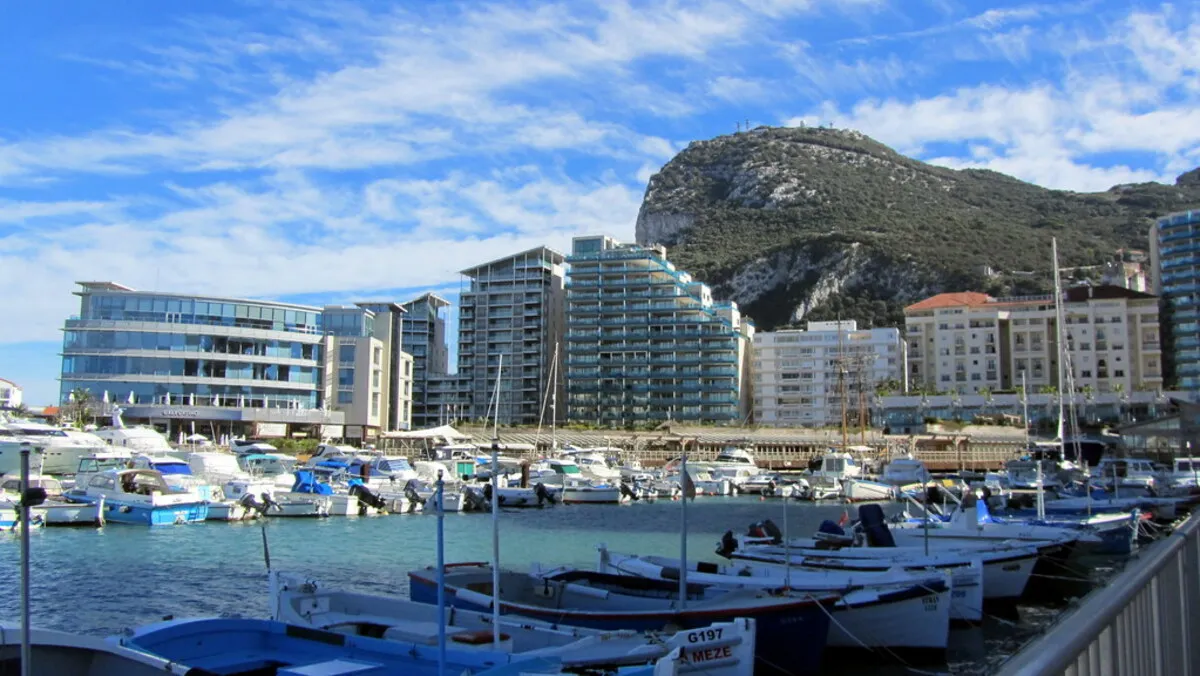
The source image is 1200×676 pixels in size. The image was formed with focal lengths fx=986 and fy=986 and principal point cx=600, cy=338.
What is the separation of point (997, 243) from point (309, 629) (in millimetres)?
204382

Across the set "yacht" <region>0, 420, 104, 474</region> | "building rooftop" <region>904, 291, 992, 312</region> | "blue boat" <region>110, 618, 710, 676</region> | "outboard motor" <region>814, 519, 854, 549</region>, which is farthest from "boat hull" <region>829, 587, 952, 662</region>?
"building rooftop" <region>904, 291, 992, 312</region>

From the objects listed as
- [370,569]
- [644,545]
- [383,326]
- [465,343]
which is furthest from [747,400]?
[370,569]

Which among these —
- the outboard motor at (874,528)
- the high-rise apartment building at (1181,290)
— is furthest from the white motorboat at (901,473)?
the high-rise apartment building at (1181,290)

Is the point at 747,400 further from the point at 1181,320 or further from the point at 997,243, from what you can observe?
the point at 997,243

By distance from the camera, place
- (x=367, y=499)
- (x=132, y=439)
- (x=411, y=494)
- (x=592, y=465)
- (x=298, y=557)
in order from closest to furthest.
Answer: (x=298, y=557)
(x=367, y=499)
(x=411, y=494)
(x=132, y=439)
(x=592, y=465)

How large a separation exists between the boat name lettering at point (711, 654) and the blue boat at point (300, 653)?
0.86ft

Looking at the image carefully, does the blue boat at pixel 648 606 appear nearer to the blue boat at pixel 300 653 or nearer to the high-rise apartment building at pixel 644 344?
the blue boat at pixel 300 653

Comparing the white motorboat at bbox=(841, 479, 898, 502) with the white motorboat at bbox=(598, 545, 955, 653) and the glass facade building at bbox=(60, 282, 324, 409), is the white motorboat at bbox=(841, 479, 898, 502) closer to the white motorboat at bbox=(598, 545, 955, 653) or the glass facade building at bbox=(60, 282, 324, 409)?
the white motorboat at bbox=(598, 545, 955, 653)

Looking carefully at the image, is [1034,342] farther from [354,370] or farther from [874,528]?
[874,528]

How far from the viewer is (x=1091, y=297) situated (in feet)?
431

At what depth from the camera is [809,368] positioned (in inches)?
5448

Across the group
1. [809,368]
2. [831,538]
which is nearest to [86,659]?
[831,538]

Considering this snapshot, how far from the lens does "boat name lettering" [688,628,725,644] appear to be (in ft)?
41.7

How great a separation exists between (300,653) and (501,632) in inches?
110
